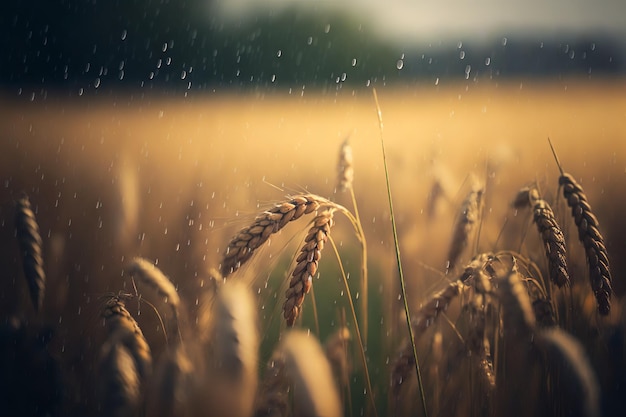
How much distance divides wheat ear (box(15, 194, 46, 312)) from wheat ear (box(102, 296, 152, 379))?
153 millimetres

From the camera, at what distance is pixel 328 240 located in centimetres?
91

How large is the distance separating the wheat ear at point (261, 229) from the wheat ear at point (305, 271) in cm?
3

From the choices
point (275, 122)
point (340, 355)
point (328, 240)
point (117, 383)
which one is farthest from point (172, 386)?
point (275, 122)

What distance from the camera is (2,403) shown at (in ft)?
2.49

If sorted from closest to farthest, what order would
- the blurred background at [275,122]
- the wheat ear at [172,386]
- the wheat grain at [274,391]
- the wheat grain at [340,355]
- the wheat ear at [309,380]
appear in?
the wheat ear at [309,380]
the wheat ear at [172,386]
the wheat grain at [274,391]
the wheat grain at [340,355]
the blurred background at [275,122]

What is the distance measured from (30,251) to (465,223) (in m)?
0.60

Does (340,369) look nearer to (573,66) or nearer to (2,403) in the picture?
(2,403)

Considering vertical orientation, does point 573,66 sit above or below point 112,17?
above

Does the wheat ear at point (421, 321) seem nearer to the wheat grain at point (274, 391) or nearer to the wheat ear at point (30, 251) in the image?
the wheat grain at point (274, 391)

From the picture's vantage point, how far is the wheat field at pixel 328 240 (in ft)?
2.28

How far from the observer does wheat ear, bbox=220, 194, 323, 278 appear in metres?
0.59

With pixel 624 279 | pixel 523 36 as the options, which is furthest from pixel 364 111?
pixel 624 279

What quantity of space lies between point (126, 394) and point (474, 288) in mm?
442

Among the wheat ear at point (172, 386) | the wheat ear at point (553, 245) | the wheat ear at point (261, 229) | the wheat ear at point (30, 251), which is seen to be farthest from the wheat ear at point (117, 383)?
the wheat ear at point (553, 245)
